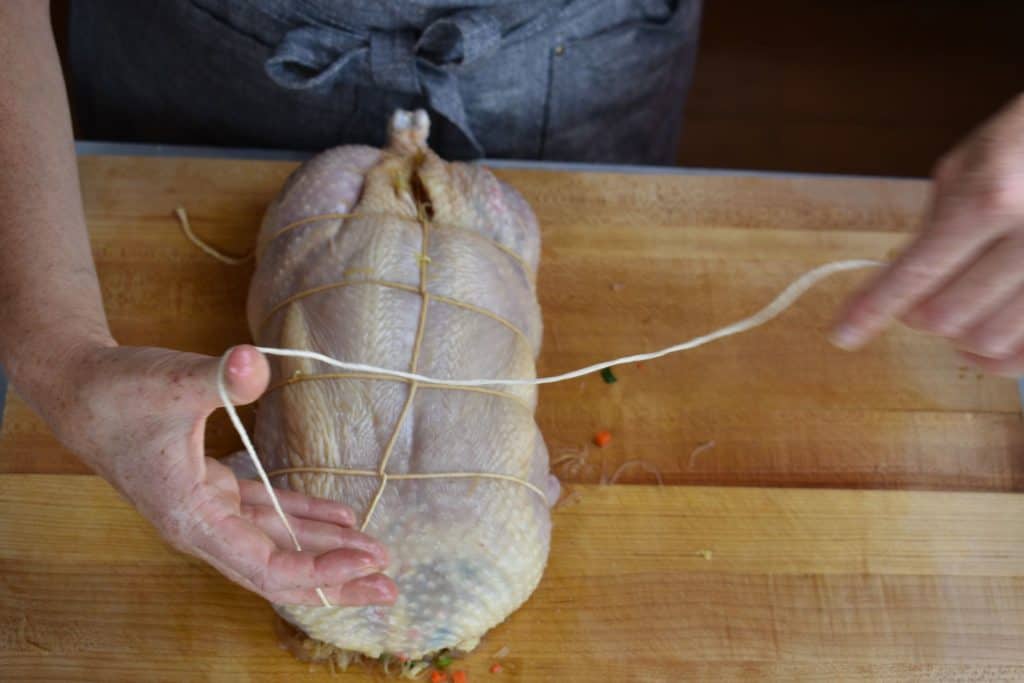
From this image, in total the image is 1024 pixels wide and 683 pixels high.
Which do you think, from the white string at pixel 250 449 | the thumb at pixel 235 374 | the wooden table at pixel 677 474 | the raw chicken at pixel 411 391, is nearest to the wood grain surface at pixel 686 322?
the wooden table at pixel 677 474

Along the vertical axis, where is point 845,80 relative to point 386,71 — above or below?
below

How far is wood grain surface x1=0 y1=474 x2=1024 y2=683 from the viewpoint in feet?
4.10

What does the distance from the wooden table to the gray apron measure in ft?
0.33

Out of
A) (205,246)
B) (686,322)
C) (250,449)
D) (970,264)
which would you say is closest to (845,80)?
(686,322)

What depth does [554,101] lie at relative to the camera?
5.33ft

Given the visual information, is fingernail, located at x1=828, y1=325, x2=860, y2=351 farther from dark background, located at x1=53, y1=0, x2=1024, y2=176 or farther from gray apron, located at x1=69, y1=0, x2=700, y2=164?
dark background, located at x1=53, y1=0, x2=1024, y2=176

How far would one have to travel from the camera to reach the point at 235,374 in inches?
32.7

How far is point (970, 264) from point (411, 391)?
0.62 m

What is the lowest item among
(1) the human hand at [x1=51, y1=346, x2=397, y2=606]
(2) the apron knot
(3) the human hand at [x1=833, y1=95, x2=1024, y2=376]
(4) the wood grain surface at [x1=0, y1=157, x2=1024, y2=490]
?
(4) the wood grain surface at [x1=0, y1=157, x2=1024, y2=490]

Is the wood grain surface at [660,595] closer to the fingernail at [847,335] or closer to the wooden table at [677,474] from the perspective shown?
the wooden table at [677,474]

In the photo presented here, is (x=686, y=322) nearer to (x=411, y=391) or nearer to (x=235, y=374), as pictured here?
(x=411, y=391)

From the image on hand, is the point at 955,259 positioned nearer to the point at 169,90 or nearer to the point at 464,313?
the point at 464,313

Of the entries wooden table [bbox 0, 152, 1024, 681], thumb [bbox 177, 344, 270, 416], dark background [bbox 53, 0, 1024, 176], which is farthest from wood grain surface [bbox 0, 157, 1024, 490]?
dark background [bbox 53, 0, 1024, 176]

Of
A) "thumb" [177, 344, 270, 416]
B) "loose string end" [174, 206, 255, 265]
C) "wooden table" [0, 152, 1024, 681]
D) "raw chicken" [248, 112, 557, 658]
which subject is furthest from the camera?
"loose string end" [174, 206, 255, 265]
